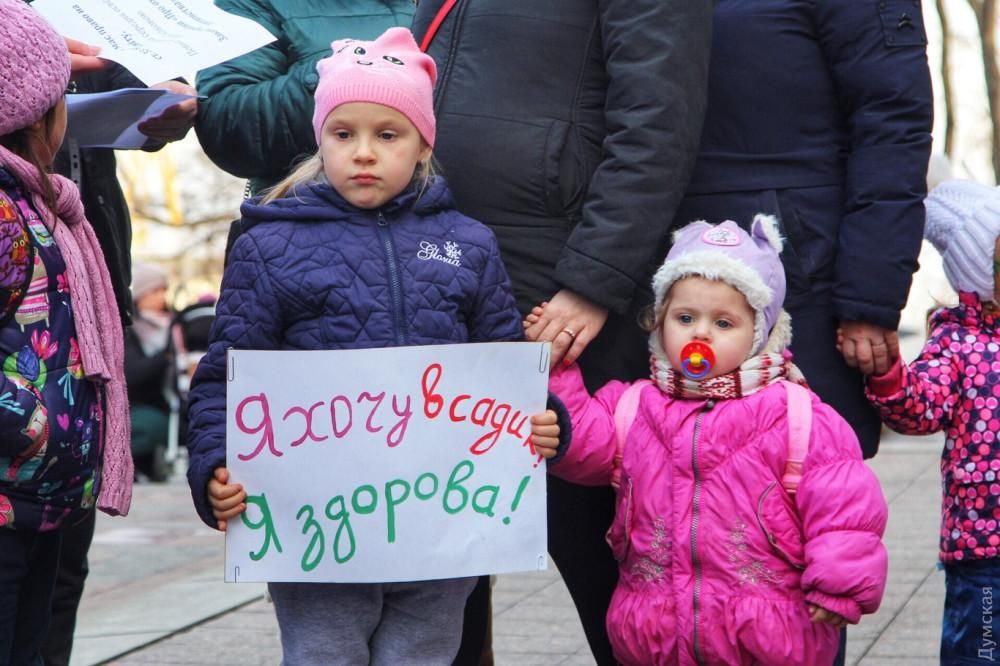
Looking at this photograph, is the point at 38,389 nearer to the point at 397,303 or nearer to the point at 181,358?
the point at 397,303

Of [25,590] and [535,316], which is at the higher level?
[535,316]

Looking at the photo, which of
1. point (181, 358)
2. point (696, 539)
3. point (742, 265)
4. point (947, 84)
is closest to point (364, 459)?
point (696, 539)

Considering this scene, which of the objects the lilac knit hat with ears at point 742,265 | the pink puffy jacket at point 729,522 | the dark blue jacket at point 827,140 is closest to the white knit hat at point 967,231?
the dark blue jacket at point 827,140

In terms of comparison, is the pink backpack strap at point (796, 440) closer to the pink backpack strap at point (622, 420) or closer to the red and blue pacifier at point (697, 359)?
the red and blue pacifier at point (697, 359)

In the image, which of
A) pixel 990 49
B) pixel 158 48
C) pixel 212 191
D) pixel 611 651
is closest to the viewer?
pixel 158 48

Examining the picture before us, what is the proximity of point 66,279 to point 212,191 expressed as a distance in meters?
28.7

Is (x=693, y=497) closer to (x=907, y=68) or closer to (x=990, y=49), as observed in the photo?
(x=907, y=68)

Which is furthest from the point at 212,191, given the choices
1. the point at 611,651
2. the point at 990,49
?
the point at 611,651

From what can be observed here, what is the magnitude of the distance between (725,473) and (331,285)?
86 cm

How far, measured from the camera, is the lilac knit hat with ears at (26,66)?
2.94 m

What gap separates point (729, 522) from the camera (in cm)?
314

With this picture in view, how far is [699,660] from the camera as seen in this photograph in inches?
125

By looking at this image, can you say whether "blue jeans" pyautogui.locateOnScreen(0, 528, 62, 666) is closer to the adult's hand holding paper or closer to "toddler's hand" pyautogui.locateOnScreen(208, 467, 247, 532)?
"toddler's hand" pyautogui.locateOnScreen(208, 467, 247, 532)

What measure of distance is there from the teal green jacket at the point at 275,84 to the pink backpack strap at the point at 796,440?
3.84 ft
